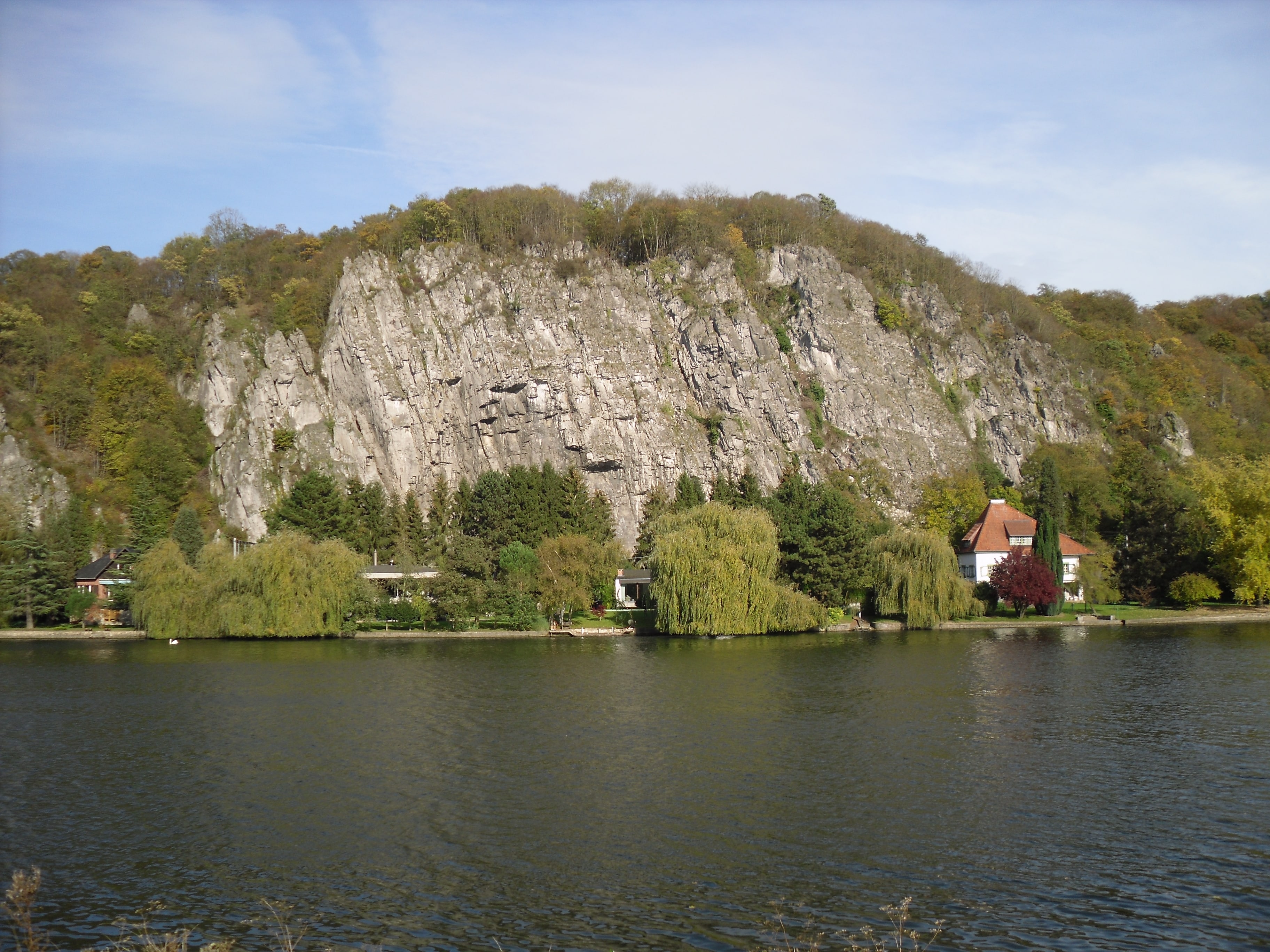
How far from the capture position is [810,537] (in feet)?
188

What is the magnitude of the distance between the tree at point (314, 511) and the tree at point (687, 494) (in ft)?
79.6

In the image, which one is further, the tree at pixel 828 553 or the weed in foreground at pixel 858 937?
the tree at pixel 828 553

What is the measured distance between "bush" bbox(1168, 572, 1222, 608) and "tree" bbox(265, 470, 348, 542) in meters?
55.7

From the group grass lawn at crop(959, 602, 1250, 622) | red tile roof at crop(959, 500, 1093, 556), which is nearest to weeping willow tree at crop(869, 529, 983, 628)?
grass lawn at crop(959, 602, 1250, 622)

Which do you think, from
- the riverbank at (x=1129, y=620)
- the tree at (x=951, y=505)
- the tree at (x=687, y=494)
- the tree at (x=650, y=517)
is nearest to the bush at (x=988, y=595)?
the riverbank at (x=1129, y=620)

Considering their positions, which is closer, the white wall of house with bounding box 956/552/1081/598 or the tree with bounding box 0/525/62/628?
the tree with bounding box 0/525/62/628

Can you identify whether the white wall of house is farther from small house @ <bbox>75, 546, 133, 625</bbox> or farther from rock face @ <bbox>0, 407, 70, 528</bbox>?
rock face @ <bbox>0, 407, 70, 528</bbox>

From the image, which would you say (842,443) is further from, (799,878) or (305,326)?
(799,878)

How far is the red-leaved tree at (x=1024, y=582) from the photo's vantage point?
195ft

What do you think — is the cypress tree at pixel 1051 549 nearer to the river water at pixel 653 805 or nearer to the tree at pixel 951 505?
the tree at pixel 951 505

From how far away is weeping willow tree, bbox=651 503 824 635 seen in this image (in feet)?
171

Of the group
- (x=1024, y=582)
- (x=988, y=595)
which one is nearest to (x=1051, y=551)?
(x=1024, y=582)

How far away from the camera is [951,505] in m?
81.8

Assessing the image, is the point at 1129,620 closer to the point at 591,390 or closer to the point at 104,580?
the point at 591,390
